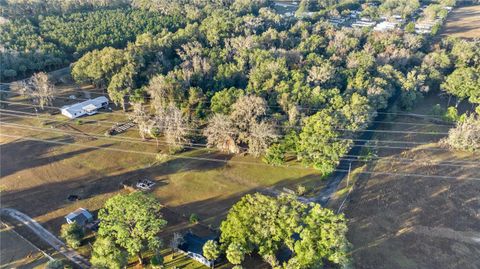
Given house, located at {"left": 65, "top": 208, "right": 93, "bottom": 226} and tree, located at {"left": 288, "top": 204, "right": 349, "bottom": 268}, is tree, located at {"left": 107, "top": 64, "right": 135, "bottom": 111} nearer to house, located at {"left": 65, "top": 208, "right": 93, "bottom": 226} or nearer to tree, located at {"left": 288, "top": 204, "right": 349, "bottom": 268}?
house, located at {"left": 65, "top": 208, "right": 93, "bottom": 226}

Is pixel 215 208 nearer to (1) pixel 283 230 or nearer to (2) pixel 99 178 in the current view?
(1) pixel 283 230

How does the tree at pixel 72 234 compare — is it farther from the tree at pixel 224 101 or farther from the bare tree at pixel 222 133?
Answer: the tree at pixel 224 101

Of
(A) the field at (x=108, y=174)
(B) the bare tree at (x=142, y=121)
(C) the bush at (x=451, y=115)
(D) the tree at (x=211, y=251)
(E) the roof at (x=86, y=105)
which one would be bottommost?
(D) the tree at (x=211, y=251)

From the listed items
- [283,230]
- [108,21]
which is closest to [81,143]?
[283,230]

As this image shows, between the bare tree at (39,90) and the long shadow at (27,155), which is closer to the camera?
the long shadow at (27,155)

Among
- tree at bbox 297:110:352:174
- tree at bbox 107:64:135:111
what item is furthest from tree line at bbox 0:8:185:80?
tree at bbox 297:110:352:174

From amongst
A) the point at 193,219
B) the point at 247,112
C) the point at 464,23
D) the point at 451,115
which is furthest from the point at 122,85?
the point at 464,23

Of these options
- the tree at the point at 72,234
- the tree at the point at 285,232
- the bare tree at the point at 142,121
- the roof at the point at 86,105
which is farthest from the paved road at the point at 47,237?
the roof at the point at 86,105
